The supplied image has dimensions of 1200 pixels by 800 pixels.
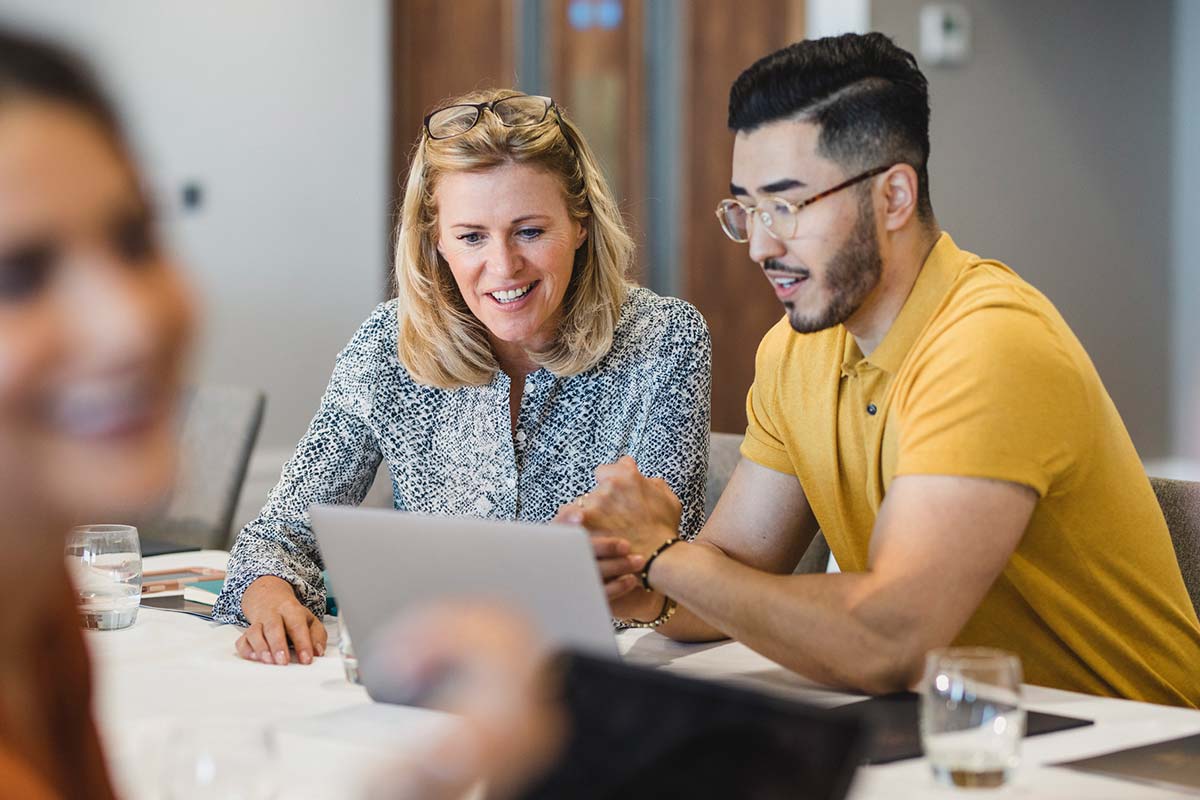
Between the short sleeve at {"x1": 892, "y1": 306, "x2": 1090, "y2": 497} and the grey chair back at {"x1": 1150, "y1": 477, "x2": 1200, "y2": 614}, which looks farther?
the grey chair back at {"x1": 1150, "y1": 477, "x2": 1200, "y2": 614}

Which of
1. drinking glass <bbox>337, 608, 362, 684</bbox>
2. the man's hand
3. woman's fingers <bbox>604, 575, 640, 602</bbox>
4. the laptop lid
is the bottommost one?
drinking glass <bbox>337, 608, 362, 684</bbox>

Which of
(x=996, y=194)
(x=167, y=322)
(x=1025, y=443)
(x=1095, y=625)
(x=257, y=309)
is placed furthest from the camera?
(x=257, y=309)

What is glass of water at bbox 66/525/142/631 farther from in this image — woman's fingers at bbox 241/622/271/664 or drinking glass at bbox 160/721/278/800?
drinking glass at bbox 160/721/278/800

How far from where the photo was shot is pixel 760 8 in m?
5.37

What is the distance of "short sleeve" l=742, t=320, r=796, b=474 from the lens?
1769 mm

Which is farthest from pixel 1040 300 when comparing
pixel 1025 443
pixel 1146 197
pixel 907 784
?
pixel 1146 197

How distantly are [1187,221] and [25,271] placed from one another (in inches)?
218

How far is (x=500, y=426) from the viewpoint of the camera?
203 cm

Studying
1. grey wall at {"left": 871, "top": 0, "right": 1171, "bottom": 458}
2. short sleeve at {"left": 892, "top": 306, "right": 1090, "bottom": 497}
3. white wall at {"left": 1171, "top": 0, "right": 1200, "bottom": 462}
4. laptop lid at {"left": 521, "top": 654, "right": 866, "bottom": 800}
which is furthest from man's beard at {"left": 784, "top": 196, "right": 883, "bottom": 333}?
white wall at {"left": 1171, "top": 0, "right": 1200, "bottom": 462}

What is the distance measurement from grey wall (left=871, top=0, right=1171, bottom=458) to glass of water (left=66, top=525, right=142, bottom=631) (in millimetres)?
3608

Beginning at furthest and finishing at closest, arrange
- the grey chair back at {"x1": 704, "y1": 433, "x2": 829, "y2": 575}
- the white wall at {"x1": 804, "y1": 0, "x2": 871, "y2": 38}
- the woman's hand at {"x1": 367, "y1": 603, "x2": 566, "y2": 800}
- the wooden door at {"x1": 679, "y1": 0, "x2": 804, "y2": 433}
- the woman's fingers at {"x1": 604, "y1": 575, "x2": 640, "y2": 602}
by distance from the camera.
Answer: the wooden door at {"x1": 679, "y1": 0, "x2": 804, "y2": 433} < the white wall at {"x1": 804, "y1": 0, "x2": 871, "y2": 38} < the grey chair back at {"x1": 704, "y1": 433, "x2": 829, "y2": 575} < the woman's fingers at {"x1": 604, "y1": 575, "x2": 640, "y2": 602} < the woman's hand at {"x1": 367, "y1": 603, "x2": 566, "y2": 800}

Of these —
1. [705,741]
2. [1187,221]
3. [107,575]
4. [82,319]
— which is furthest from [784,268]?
[1187,221]

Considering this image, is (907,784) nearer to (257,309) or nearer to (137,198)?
(137,198)

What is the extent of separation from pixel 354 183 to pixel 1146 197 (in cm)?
308
